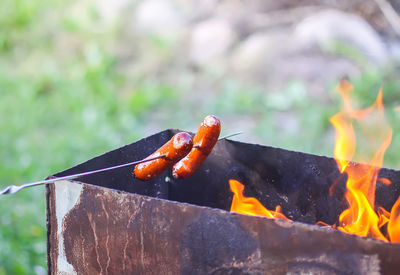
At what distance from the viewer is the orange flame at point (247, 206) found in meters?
2.66

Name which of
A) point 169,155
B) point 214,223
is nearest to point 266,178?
point 169,155

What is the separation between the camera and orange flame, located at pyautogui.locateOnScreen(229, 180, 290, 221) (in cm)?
266

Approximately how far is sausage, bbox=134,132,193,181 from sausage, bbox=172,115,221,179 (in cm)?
3

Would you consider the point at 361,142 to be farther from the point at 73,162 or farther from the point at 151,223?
the point at 151,223

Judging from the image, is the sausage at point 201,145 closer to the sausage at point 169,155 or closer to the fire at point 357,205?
the sausage at point 169,155

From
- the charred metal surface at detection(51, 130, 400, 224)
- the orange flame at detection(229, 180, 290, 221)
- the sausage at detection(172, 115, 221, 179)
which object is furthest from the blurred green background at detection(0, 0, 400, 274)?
the sausage at detection(172, 115, 221, 179)

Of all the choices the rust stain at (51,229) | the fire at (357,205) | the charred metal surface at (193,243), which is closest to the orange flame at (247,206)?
the fire at (357,205)

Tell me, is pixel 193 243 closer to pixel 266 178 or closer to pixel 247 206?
pixel 247 206

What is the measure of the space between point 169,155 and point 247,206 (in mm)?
540

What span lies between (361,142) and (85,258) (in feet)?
13.8

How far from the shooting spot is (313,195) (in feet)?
9.11

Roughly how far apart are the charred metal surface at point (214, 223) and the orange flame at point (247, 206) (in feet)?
0.14

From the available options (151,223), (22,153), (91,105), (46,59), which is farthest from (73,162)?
(151,223)

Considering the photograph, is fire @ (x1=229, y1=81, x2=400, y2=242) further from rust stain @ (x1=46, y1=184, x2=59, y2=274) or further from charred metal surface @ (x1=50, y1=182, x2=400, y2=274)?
rust stain @ (x1=46, y1=184, x2=59, y2=274)
